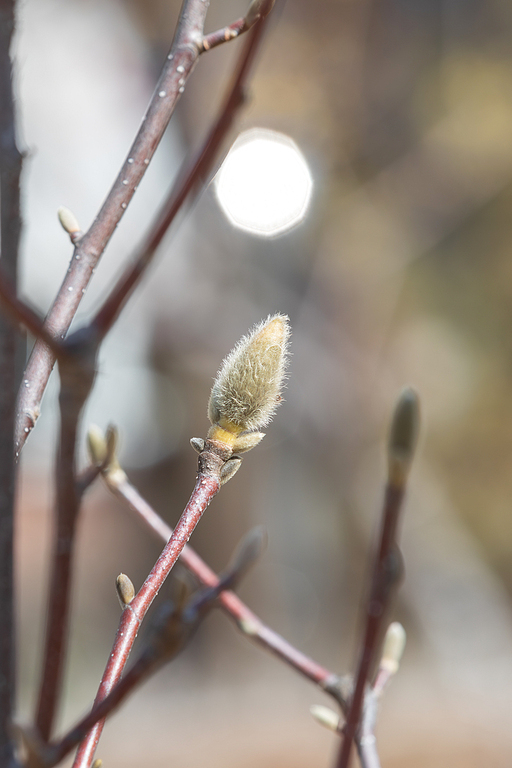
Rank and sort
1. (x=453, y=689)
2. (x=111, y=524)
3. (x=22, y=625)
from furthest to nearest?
(x=111, y=524) → (x=22, y=625) → (x=453, y=689)

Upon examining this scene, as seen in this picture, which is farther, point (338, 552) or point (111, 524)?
point (111, 524)

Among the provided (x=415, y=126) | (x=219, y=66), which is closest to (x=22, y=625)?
(x=219, y=66)

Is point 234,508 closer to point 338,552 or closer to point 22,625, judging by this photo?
point 338,552

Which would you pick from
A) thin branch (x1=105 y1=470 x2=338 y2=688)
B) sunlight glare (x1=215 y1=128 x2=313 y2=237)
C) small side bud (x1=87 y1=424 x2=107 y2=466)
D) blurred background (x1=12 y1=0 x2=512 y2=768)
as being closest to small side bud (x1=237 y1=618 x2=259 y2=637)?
thin branch (x1=105 y1=470 x2=338 y2=688)

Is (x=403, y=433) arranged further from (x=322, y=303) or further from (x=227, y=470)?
(x=322, y=303)

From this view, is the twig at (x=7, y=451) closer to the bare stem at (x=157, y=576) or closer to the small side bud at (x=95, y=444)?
the bare stem at (x=157, y=576)

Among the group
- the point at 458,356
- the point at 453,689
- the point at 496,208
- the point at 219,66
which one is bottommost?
the point at 453,689

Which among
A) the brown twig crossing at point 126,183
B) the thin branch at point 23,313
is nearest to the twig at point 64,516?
the thin branch at point 23,313
